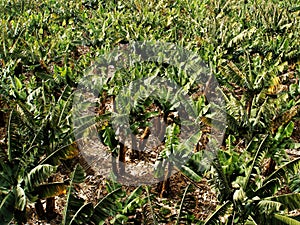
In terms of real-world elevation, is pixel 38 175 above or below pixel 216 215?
above

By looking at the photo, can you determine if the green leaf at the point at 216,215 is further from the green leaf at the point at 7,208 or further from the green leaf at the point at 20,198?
the green leaf at the point at 7,208

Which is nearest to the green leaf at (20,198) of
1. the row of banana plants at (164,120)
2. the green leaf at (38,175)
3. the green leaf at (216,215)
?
the row of banana plants at (164,120)

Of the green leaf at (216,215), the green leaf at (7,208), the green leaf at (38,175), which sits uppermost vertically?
the green leaf at (38,175)

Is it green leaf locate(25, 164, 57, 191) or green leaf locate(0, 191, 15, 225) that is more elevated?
green leaf locate(25, 164, 57, 191)

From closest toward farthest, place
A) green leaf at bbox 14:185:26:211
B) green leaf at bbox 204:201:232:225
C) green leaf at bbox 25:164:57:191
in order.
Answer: green leaf at bbox 204:201:232:225 < green leaf at bbox 14:185:26:211 < green leaf at bbox 25:164:57:191

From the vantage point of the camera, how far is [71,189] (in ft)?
16.8

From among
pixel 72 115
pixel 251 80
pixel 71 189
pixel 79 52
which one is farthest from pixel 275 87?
pixel 79 52

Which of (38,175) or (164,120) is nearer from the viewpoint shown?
(38,175)

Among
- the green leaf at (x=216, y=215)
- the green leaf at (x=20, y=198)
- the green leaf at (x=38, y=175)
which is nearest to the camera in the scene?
the green leaf at (x=216, y=215)

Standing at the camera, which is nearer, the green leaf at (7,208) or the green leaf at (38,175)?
the green leaf at (7,208)

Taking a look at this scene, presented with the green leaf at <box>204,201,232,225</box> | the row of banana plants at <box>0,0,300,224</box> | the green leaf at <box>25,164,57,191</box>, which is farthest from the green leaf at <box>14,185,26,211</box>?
the green leaf at <box>204,201,232,225</box>

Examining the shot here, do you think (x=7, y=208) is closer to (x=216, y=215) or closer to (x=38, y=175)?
(x=38, y=175)

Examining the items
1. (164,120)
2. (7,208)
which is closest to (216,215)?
(7,208)

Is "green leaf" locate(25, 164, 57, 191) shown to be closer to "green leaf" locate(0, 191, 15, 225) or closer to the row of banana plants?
the row of banana plants
